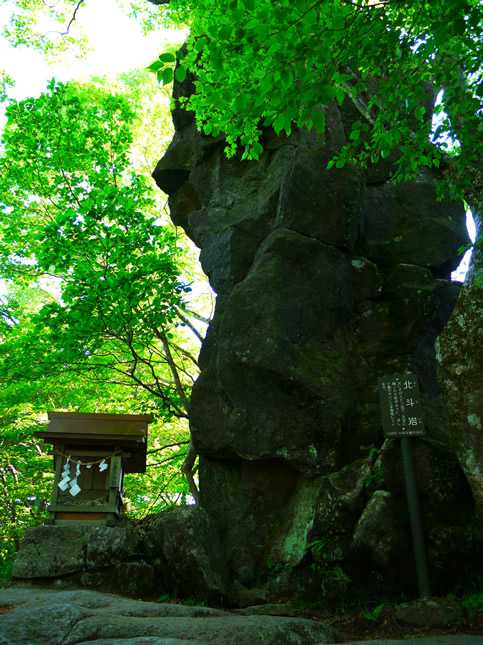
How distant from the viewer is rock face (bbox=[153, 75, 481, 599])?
7.39m

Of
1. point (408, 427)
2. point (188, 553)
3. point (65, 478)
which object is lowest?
point (188, 553)

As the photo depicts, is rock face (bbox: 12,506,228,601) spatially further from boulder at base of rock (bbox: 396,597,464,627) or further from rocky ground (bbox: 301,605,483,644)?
boulder at base of rock (bbox: 396,597,464,627)

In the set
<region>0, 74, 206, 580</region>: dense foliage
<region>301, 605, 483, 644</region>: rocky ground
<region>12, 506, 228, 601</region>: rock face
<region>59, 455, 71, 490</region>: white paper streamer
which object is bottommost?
<region>301, 605, 483, 644</region>: rocky ground

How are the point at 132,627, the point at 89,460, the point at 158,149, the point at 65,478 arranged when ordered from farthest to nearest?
1. the point at 158,149
2. the point at 89,460
3. the point at 65,478
4. the point at 132,627

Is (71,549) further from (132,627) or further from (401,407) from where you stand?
(401,407)

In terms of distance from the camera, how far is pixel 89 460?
9.10 m

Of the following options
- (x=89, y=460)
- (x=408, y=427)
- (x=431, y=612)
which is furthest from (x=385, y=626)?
(x=89, y=460)

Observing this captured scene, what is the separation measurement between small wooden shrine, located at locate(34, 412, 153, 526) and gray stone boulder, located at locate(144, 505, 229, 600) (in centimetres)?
108

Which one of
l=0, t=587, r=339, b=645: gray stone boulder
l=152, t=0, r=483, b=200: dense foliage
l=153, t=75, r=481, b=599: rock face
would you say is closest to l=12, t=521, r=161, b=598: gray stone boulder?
l=153, t=75, r=481, b=599: rock face

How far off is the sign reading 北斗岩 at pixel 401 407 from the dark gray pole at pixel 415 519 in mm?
182

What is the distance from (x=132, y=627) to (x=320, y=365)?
5249 mm

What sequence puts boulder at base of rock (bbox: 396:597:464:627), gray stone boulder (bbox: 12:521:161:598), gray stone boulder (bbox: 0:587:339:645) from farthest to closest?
gray stone boulder (bbox: 12:521:161:598) → boulder at base of rock (bbox: 396:597:464:627) → gray stone boulder (bbox: 0:587:339:645)

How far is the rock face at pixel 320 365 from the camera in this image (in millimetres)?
7391

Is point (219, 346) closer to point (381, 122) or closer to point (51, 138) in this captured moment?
point (381, 122)
